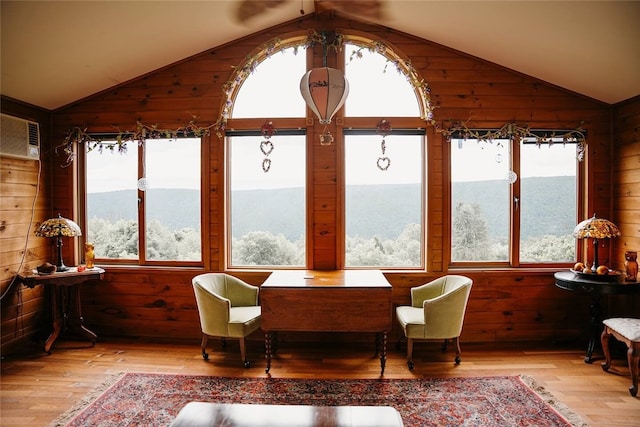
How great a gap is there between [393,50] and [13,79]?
3.32 metres

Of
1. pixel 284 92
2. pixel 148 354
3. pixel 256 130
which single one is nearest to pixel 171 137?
pixel 256 130

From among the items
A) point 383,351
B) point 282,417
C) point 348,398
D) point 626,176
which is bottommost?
point 348,398

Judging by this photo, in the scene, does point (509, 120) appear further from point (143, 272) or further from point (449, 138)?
point (143, 272)

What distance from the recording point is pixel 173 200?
376cm

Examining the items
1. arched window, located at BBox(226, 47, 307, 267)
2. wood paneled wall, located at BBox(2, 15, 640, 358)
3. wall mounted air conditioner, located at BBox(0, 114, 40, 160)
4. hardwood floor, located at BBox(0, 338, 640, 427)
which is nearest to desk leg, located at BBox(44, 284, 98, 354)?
hardwood floor, located at BBox(0, 338, 640, 427)

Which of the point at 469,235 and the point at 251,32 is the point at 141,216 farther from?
the point at 469,235

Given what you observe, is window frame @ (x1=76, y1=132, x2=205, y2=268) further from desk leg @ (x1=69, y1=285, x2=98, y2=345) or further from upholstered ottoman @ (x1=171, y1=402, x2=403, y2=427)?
upholstered ottoman @ (x1=171, y1=402, x2=403, y2=427)

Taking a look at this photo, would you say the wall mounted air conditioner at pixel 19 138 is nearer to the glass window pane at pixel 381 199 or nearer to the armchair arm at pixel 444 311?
the glass window pane at pixel 381 199

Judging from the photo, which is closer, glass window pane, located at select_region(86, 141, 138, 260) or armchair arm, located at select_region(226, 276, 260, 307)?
armchair arm, located at select_region(226, 276, 260, 307)

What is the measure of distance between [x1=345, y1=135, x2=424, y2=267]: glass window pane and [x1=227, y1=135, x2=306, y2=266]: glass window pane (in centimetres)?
49

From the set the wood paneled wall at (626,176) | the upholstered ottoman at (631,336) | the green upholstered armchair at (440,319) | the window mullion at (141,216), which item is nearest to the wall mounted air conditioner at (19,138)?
the window mullion at (141,216)

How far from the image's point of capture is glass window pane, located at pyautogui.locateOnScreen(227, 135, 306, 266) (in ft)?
12.1

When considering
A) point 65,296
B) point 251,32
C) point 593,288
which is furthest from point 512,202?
point 65,296

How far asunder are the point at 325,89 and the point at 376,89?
121 cm
